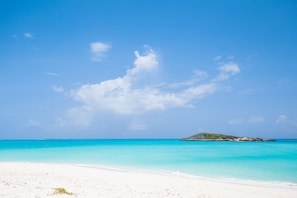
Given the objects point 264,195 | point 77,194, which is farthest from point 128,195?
point 264,195

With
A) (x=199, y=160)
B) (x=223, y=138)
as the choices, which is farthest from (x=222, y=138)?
→ (x=199, y=160)

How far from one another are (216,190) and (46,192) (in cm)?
762

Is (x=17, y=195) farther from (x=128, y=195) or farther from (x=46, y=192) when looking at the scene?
(x=128, y=195)

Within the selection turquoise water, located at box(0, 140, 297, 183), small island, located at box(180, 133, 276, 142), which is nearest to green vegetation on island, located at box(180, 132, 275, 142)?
small island, located at box(180, 133, 276, 142)

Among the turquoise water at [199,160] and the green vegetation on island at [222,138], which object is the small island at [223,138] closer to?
the green vegetation on island at [222,138]

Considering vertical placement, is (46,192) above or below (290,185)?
above

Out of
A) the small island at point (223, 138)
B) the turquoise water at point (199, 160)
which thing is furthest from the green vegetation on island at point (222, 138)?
the turquoise water at point (199, 160)

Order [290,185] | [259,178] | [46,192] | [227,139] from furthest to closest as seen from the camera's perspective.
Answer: [227,139] < [259,178] < [290,185] < [46,192]

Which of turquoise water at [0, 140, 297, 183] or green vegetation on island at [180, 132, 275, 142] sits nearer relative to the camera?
turquoise water at [0, 140, 297, 183]

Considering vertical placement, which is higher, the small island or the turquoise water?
the small island

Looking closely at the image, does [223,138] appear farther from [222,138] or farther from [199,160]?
[199,160]

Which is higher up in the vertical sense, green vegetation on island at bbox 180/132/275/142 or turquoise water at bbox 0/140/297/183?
green vegetation on island at bbox 180/132/275/142

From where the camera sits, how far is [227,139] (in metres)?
123

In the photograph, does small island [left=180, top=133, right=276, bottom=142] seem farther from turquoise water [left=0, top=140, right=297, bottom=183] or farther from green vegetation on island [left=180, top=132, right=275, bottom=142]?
turquoise water [left=0, top=140, right=297, bottom=183]
